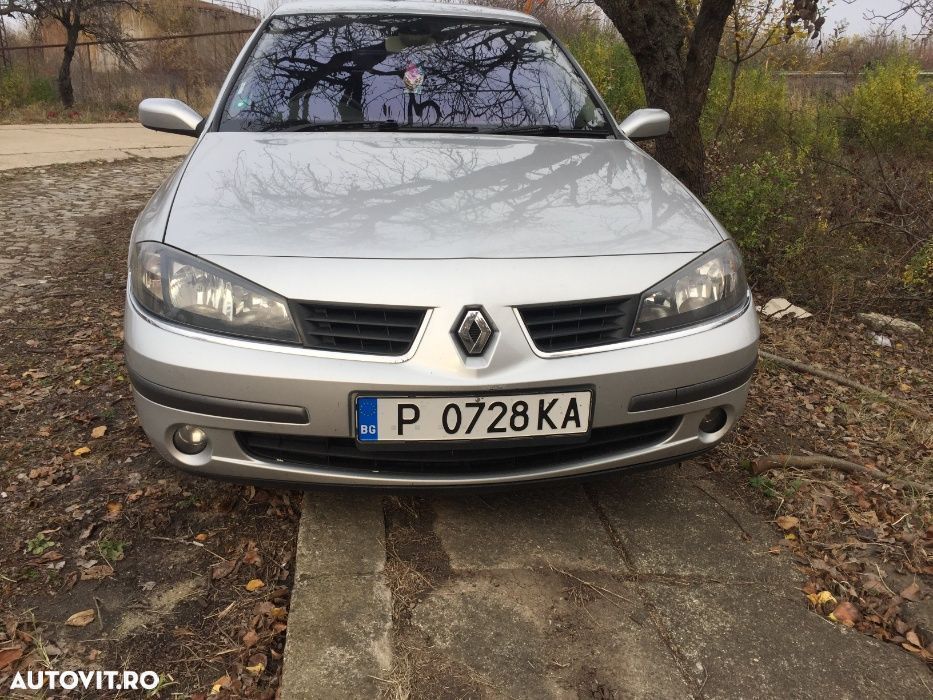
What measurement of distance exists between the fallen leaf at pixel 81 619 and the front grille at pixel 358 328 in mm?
855

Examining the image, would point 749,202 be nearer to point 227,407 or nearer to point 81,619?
point 227,407

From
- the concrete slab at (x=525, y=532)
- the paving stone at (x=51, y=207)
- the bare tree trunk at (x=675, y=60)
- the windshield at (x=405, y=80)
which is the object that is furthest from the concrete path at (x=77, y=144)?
the concrete slab at (x=525, y=532)

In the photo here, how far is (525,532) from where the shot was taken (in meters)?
2.12

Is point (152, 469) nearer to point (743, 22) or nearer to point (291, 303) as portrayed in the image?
point (291, 303)

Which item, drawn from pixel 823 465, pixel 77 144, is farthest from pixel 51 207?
pixel 823 465

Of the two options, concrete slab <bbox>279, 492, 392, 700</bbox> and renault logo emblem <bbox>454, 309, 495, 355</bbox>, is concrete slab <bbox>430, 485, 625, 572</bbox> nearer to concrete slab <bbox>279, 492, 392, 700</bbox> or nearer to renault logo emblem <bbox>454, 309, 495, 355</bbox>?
concrete slab <bbox>279, 492, 392, 700</bbox>

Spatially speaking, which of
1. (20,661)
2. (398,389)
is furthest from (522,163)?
(20,661)

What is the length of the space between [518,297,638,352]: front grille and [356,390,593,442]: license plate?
128 millimetres

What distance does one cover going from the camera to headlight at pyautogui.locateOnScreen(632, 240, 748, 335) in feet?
6.09

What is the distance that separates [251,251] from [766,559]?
163 cm

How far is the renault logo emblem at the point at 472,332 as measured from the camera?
169 cm

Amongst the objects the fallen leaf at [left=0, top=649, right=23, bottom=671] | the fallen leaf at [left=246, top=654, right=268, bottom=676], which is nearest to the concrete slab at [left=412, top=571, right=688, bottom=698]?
the fallen leaf at [left=246, top=654, right=268, bottom=676]

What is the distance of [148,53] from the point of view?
714 inches

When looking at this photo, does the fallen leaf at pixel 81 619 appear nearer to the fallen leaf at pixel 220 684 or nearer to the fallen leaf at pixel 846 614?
the fallen leaf at pixel 220 684
